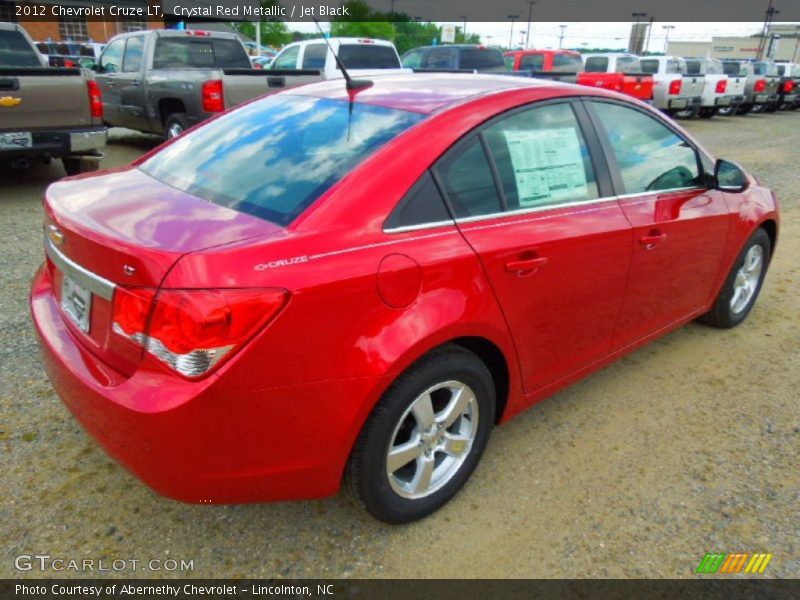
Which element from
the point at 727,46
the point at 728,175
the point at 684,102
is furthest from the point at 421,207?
the point at 727,46

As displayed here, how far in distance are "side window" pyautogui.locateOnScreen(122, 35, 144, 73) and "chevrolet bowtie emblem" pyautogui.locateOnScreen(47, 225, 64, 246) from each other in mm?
8357

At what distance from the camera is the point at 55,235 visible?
7.52 feet

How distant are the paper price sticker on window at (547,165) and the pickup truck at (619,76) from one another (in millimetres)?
11739

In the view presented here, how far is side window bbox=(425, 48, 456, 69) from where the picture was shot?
43.5 feet

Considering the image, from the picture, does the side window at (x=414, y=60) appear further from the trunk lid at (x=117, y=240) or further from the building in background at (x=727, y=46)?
the building in background at (x=727, y=46)

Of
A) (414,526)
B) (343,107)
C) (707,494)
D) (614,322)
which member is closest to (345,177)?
(343,107)

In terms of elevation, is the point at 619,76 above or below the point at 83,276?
above

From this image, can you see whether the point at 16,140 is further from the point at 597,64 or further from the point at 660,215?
the point at 597,64

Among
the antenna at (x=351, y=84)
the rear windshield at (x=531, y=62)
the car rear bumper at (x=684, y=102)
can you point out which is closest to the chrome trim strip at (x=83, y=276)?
the antenna at (x=351, y=84)

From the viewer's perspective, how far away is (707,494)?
2.65 m

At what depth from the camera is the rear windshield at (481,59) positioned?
520 inches

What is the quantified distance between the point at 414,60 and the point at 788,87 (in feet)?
54.9

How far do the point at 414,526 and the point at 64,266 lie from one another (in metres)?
1.62

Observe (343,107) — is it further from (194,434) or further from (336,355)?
(194,434)
